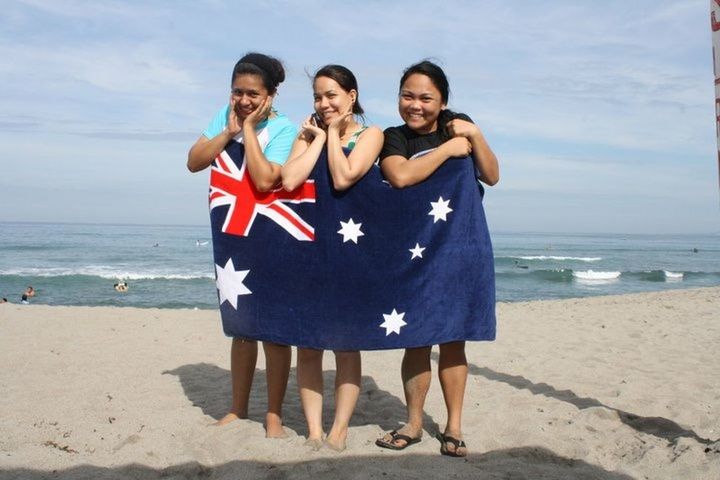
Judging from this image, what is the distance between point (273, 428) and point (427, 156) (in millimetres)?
1853

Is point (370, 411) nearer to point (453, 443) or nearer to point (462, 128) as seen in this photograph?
point (453, 443)

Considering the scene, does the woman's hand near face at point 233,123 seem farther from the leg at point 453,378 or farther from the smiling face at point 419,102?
the leg at point 453,378

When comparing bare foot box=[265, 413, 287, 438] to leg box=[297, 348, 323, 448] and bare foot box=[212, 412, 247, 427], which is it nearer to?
leg box=[297, 348, 323, 448]

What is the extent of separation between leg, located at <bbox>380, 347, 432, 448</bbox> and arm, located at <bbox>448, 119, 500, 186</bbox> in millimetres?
1065

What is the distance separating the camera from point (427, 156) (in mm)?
3600

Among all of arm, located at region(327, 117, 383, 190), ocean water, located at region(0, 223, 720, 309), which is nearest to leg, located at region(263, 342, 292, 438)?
arm, located at region(327, 117, 383, 190)

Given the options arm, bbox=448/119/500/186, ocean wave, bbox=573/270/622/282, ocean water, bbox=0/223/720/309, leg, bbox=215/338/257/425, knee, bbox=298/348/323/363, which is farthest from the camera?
ocean wave, bbox=573/270/622/282

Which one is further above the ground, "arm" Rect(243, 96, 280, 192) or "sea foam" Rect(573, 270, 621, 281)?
"arm" Rect(243, 96, 280, 192)

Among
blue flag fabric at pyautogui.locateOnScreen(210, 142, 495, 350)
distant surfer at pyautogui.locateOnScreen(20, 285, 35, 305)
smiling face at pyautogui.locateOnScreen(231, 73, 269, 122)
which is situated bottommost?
distant surfer at pyautogui.locateOnScreen(20, 285, 35, 305)

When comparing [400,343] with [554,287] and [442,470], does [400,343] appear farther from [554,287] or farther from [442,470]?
[554,287]

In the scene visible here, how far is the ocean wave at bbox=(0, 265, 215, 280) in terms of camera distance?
28703 millimetres

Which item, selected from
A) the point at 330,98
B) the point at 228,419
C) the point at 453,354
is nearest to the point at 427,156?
the point at 330,98

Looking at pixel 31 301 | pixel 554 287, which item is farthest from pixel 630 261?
pixel 31 301

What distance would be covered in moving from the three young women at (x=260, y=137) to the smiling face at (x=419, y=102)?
2.28 feet
